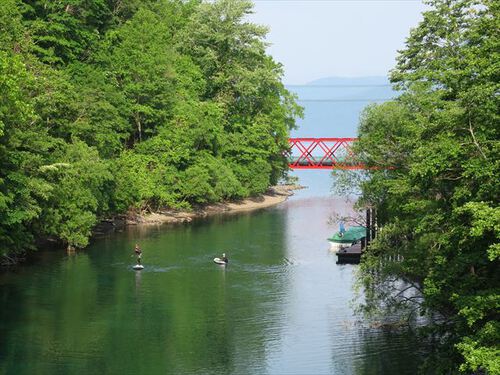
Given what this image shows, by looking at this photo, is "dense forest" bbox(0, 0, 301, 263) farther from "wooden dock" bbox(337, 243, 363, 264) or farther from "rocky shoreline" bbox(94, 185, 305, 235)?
"wooden dock" bbox(337, 243, 363, 264)

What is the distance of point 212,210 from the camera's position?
277ft

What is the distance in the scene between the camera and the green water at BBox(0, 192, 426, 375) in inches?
1314

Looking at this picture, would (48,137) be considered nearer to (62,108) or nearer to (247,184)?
(62,108)

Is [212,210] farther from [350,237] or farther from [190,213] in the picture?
[350,237]

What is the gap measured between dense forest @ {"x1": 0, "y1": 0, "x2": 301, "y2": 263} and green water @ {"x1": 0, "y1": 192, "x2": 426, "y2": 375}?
4.80 metres

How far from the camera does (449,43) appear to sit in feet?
127

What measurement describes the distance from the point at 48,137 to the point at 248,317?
2205cm

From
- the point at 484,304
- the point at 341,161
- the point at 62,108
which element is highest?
the point at 62,108

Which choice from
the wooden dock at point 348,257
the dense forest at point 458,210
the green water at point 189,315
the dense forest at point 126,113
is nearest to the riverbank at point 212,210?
the dense forest at point 126,113

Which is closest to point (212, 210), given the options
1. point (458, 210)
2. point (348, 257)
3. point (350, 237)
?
point (350, 237)

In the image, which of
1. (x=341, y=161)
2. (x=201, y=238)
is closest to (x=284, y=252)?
(x=201, y=238)

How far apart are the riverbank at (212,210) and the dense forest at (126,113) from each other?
1.08m

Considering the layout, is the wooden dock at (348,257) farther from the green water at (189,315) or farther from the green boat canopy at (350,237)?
the green boat canopy at (350,237)

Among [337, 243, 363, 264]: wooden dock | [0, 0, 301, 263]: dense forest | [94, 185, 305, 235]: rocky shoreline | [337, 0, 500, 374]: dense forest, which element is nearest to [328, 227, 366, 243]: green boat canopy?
[337, 243, 363, 264]: wooden dock
